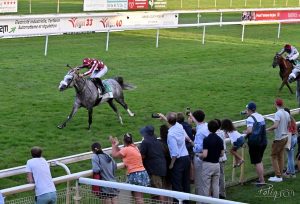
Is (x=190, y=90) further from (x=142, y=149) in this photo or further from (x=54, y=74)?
(x=142, y=149)

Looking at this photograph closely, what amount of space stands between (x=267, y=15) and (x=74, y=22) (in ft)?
36.5

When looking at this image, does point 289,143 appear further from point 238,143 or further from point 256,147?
point 238,143

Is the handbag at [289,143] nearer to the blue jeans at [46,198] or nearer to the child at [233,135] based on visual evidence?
the child at [233,135]

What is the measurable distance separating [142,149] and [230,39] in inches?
811

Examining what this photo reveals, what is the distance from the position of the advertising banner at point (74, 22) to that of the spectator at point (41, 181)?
13703mm

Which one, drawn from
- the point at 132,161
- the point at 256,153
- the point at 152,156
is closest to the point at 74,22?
the point at 256,153

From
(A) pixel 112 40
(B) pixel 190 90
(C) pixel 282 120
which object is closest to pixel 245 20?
(A) pixel 112 40

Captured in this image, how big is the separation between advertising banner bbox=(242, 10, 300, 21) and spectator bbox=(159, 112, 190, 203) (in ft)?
72.1

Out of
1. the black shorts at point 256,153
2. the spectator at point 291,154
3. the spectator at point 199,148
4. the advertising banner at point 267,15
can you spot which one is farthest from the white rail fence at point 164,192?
the advertising banner at point 267,15

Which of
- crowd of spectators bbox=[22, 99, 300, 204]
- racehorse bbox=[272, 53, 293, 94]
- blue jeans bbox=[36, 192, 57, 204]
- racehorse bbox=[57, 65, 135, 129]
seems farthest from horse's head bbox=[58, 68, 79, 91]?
racehorse bbox=[272, 53, 293, 94]

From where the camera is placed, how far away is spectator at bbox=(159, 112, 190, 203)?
32.9 ft

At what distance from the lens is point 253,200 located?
1095 centimetres

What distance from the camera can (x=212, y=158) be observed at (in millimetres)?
10141

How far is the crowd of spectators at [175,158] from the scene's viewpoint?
8688 millimetres
